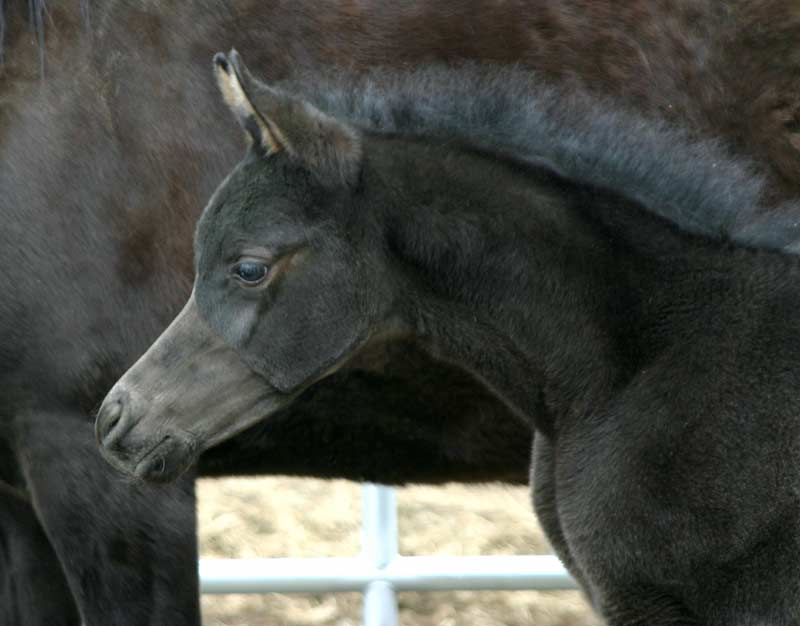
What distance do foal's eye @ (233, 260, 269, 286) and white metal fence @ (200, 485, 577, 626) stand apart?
2.04 m

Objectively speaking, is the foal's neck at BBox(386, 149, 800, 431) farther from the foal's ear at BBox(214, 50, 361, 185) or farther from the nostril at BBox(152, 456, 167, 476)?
the nostril at BBox(152, 456, 167, 476)

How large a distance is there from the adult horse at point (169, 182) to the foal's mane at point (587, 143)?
591 mm

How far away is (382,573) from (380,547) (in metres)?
0.08

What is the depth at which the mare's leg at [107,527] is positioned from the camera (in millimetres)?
3854

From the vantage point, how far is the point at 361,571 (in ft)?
17.3

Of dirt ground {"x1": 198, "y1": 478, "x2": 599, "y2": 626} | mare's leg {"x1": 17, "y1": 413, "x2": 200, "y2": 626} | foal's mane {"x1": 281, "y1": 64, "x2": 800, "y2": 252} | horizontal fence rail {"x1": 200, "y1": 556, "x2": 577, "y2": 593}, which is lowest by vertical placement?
dirt ground {"x1": 198, "y1": 478, "x2": 599, "y2": 626}

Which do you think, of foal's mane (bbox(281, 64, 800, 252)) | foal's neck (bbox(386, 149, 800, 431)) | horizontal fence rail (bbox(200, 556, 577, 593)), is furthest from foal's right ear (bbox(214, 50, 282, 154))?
horizontal fence rail (bbox(200, 556, 577, 593))

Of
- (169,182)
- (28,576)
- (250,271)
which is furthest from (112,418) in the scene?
(28,576)

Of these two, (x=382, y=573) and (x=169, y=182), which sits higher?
(x=169, y=182)

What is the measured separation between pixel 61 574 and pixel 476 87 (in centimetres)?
193

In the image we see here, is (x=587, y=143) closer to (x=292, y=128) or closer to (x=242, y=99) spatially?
(x=292, y=128)

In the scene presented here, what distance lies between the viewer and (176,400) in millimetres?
3293

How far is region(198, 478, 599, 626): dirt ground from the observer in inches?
224

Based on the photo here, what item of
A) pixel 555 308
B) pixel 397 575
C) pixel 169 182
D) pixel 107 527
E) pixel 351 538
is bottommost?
pixel 351 538
